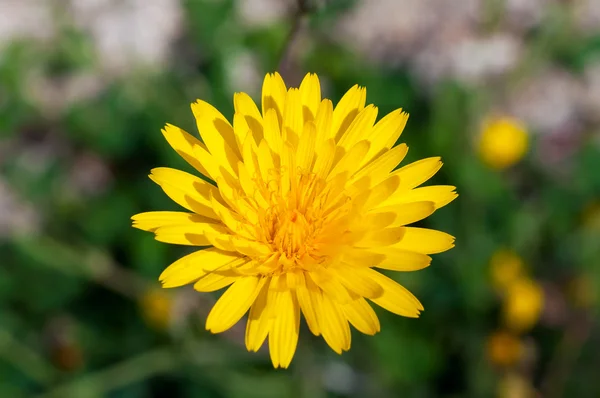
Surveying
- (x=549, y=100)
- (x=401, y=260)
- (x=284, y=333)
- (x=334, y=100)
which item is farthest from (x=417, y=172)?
(x=549, y=100)

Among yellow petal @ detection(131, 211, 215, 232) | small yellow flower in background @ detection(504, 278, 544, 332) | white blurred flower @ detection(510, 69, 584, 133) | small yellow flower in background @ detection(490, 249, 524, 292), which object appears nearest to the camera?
→ yellow petal @ detection(131, 211, 215, 232)

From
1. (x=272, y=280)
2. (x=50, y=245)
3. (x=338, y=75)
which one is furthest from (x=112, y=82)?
(x=272, y=280)

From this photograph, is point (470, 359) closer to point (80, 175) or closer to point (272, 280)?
point (272, 280)

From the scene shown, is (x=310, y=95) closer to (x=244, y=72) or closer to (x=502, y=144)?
(x=502, y=144)

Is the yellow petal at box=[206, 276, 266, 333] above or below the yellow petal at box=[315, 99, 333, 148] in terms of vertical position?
below

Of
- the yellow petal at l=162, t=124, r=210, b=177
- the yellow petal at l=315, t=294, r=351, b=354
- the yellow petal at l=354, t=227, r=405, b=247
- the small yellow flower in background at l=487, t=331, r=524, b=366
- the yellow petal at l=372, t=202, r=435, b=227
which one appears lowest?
the yellow petal at l=315, t=294, r=351, b=354

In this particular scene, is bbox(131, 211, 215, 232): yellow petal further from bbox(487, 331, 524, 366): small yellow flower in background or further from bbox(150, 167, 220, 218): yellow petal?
bbox(487, 331, 524, 366): small yellow flower in background

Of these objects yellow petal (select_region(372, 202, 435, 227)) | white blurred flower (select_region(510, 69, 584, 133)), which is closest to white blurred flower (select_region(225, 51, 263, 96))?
white blurred flower (select_region(510, 69, 584, 133))
